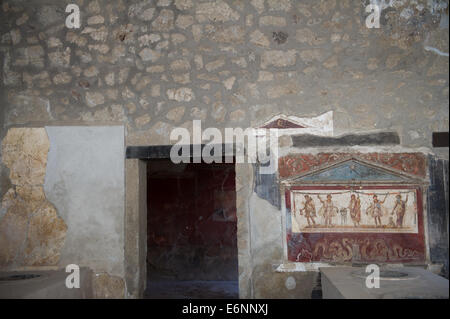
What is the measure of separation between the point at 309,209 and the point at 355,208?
38 cm

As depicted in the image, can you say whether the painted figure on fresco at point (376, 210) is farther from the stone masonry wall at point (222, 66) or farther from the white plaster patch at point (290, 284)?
the white plaster patch at point (290, 284)

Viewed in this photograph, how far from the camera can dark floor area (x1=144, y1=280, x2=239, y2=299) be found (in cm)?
545

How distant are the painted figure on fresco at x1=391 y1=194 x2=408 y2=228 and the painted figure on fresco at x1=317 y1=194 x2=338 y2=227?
49cm

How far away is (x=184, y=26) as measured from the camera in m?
3.68

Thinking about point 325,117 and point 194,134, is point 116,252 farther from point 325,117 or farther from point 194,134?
point 325,117

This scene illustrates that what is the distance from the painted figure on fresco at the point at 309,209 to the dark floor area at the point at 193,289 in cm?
235

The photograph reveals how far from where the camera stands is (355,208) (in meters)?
3.42

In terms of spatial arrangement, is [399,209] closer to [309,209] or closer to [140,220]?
[309,209]

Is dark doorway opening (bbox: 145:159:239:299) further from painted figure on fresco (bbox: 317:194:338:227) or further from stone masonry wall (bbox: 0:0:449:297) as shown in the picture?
painted figure on fresco (bbox: 317:194:338:227)

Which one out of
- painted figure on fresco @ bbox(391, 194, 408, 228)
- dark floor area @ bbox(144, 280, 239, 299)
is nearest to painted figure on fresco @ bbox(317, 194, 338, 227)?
painted figure on fresco @ bbox(391, 194, 408, 228)

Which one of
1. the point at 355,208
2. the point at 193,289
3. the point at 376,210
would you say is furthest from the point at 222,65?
the point at 193,289

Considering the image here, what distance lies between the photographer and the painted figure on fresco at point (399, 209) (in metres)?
3.38

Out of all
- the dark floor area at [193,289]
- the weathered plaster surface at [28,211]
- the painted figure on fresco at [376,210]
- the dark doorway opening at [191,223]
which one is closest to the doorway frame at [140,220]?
the weathered plaster surface at [28,211]

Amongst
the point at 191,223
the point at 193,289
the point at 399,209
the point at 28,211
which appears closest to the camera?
the point at 399,209
